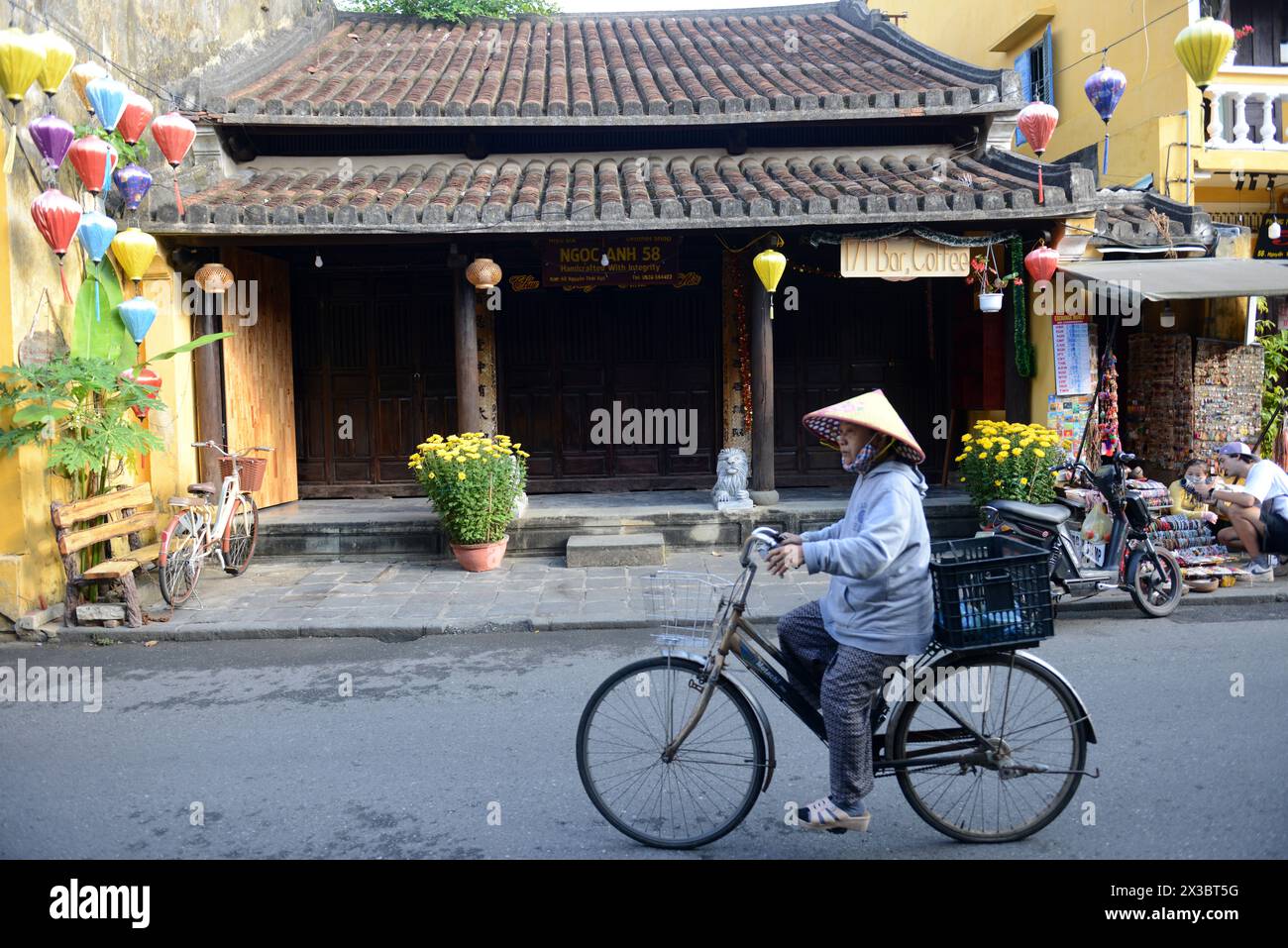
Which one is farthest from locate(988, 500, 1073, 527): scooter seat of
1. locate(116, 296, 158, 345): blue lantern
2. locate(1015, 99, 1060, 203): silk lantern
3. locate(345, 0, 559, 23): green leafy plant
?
locate(345, 0, 559, 23): green leafy plant

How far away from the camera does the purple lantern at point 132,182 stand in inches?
366

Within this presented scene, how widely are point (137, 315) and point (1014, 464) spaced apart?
789cm

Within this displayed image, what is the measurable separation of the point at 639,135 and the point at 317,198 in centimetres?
362

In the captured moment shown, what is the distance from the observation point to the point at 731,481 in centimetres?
1094

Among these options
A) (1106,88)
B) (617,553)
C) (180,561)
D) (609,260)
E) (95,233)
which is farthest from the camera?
(609,260)

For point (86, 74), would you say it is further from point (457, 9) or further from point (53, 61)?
point (457, 9)

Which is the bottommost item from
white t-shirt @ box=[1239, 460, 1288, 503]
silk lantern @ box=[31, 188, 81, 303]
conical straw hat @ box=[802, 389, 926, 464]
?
white t-shirt @ box=[1239, 460, 1288, 503]

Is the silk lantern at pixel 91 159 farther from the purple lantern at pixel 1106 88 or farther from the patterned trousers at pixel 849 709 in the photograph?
the purple lantern at pixel 1106 88

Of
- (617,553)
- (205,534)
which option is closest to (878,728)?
(617,553)

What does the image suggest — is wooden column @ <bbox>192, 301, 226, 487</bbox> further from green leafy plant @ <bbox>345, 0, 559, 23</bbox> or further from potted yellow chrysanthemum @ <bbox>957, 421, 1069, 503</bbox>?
potted yellow chrysanthemum @ <bbox>957, 421, 1069, 503</bbox>

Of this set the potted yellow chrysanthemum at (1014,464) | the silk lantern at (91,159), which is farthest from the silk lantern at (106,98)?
the potted yellow chrysanthemum at (1014,464)

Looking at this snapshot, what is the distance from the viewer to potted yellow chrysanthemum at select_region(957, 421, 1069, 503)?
9.59m

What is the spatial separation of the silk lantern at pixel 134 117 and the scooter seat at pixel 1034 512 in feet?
24.8

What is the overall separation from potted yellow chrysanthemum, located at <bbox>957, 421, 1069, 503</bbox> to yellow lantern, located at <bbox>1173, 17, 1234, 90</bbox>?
10.8 feet
